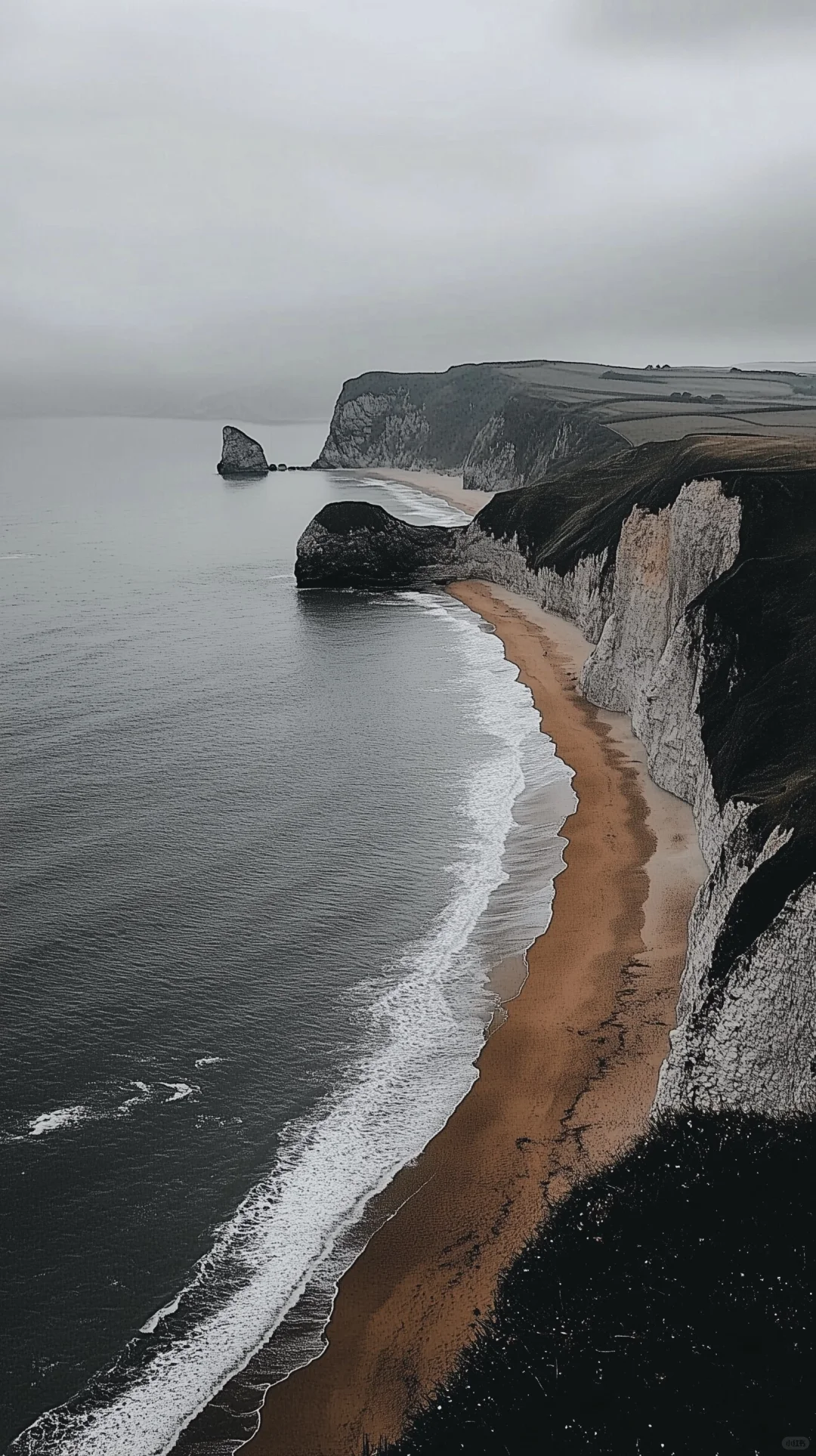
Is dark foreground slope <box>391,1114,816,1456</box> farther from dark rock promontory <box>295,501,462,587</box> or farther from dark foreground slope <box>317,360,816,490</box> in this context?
dark rock promontory <box>295,501,462,587</box>

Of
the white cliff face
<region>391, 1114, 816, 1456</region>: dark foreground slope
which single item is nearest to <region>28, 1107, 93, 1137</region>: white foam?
<region>391, 1114, 816, 1456</region>: dark foreground slope

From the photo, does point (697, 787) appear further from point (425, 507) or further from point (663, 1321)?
point (425, 507)

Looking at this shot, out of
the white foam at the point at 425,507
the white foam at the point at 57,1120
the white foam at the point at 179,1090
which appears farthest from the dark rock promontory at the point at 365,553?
the white foam at the point at 57,1120

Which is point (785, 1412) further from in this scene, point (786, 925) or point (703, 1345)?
point (786, 925)

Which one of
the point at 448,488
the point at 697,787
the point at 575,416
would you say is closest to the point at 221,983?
the point at 697,787

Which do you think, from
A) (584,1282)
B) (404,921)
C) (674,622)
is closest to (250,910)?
(404,921)

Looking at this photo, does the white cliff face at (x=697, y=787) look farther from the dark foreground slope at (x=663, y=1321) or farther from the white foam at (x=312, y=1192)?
the white foam at (x=312, y=1192)

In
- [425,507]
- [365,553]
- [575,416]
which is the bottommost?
[365,553]
